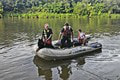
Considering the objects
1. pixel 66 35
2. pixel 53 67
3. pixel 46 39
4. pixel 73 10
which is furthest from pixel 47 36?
pixel 73 10

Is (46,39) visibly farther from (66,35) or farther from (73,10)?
(73,10)

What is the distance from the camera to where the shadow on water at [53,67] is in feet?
35.7

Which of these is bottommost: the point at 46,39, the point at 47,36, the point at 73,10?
the point at 73,10

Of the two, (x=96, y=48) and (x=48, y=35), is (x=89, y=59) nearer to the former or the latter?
(x=96, y=48)

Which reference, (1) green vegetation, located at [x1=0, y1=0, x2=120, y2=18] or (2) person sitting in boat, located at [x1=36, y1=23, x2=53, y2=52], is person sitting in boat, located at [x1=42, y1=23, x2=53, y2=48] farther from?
(1) green vegetation, located at [x1=0, y1=0, x2=120, y2=18]

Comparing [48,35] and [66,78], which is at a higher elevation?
Answer: [48,35]

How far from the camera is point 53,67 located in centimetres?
1224

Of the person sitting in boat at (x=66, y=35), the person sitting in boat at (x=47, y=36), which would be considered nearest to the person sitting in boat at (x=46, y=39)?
the person sitting in boat at (x=47, y=36)

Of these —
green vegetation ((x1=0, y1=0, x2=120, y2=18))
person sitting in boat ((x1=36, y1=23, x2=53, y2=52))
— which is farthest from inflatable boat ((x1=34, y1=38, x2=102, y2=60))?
green vegetation ((x1=0, y1=0, x2=120, y2=18))

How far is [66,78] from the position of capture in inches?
408

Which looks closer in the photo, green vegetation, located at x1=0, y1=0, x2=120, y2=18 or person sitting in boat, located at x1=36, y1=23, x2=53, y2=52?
person sitting in boat, located at x1=36, y1=23, x2=53, y2=52

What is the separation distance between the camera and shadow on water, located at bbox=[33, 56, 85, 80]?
10867 millimetres

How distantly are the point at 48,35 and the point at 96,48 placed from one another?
4.62m

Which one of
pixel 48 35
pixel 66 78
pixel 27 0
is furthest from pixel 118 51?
pixel 27 0
